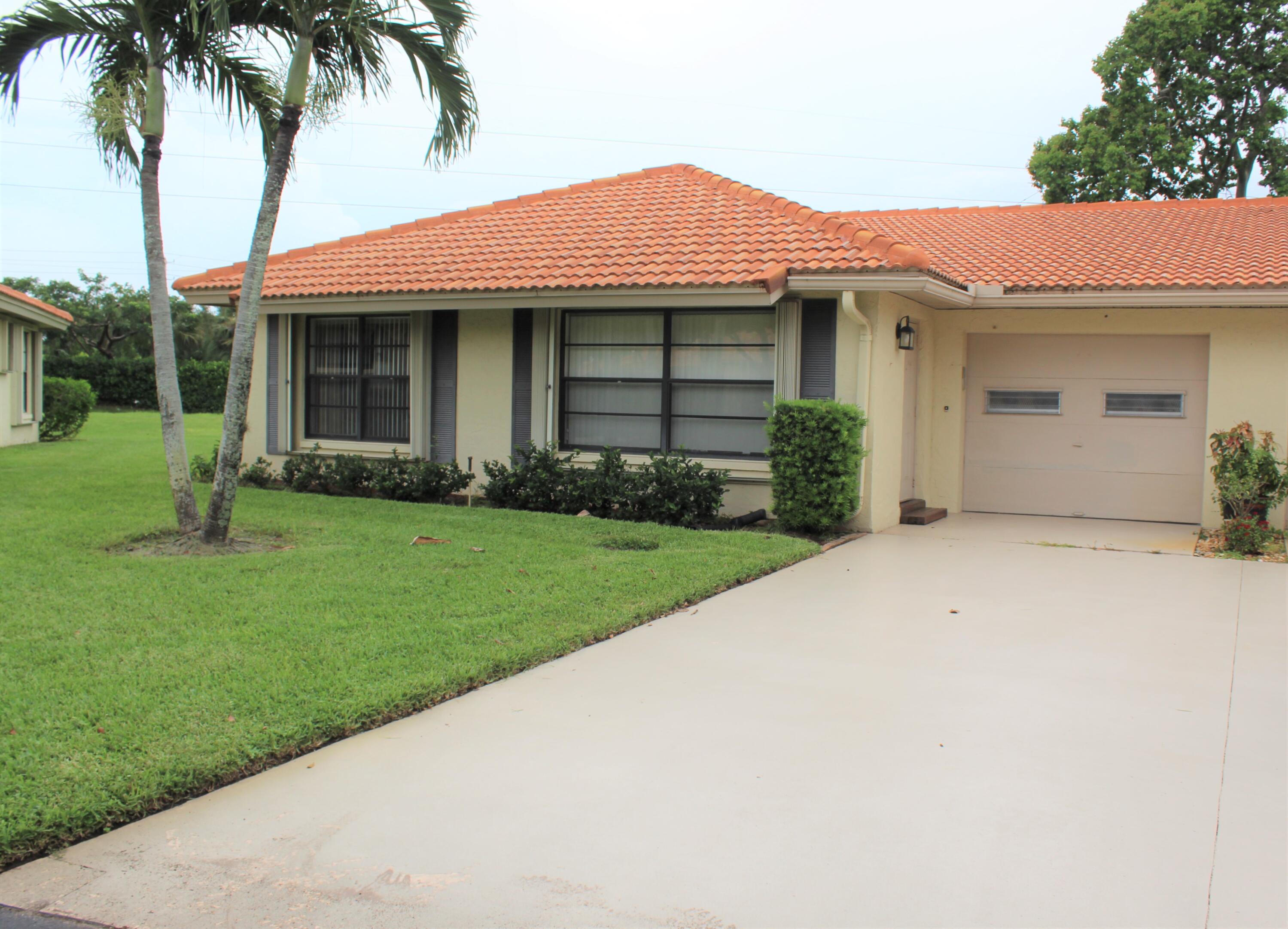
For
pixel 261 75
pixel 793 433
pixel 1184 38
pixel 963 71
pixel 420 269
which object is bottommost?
pixel 793 433

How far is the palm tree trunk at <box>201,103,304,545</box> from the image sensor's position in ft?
28.0

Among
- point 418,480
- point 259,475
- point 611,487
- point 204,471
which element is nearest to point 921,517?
point 611,487

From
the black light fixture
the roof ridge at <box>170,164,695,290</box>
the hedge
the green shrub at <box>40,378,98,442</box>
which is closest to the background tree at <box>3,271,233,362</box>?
the hedge

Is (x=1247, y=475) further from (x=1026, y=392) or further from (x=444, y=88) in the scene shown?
(x=444, y=88)

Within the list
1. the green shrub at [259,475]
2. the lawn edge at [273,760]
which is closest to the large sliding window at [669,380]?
the green shrub at [259,475]

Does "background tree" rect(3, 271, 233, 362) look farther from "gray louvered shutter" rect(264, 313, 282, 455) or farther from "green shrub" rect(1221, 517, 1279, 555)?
"green shrub" rect(1221, 517, 1279, 555)

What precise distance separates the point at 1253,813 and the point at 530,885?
8.62 feet

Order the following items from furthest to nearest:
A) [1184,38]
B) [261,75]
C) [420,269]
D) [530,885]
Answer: [1184,38]
[420,269]
[261,75]
[530,885]

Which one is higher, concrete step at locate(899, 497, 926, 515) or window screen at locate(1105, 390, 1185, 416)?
window screen at locate(1105, 390, 1185, 416)

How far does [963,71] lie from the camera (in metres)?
23.3

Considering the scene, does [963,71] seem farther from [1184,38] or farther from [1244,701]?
[1244,701]

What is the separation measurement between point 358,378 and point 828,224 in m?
6.25

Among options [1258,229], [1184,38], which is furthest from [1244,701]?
[1184,38]

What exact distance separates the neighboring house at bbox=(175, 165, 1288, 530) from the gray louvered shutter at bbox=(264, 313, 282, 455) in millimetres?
29
